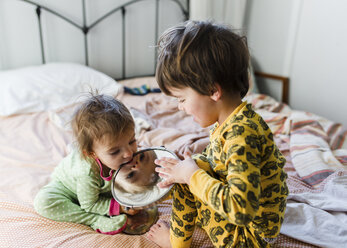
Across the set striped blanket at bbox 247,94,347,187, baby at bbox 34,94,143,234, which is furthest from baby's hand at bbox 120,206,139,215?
striped blanket at bbox 247,94,347,187

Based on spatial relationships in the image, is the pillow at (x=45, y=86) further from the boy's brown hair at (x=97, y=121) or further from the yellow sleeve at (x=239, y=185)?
the yellow sleeve at (x=239, y=185)

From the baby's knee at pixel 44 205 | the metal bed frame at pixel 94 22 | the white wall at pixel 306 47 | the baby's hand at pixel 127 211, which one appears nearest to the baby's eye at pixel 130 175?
the baby's hand at pixel 127 211

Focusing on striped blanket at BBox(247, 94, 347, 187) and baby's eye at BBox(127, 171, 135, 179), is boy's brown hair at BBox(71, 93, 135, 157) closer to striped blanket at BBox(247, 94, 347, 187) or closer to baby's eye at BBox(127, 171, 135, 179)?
baby's eye at BBox(127, 171, 135, 179)

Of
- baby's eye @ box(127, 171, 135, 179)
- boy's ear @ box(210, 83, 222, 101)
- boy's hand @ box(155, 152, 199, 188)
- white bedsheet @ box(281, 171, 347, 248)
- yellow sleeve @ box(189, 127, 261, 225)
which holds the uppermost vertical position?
boy's ear @ box(210, 83, 222, 101)

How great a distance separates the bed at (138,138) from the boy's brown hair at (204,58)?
46 centimetres

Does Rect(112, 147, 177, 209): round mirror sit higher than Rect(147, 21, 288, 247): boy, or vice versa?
Rect(147, 21, 288, 247): boy

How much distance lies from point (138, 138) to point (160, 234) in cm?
64

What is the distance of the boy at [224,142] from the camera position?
665 mm

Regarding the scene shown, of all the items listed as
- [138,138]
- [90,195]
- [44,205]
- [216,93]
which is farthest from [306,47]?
[44,205]

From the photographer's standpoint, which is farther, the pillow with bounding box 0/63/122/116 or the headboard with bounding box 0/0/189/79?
the headboard with bounding box 0/0/189/79

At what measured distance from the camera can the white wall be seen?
2.11 m

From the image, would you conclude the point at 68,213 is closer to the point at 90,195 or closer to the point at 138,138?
the point at 90,195

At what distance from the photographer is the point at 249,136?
70 centimetres

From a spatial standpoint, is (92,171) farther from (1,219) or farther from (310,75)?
(310,75)
